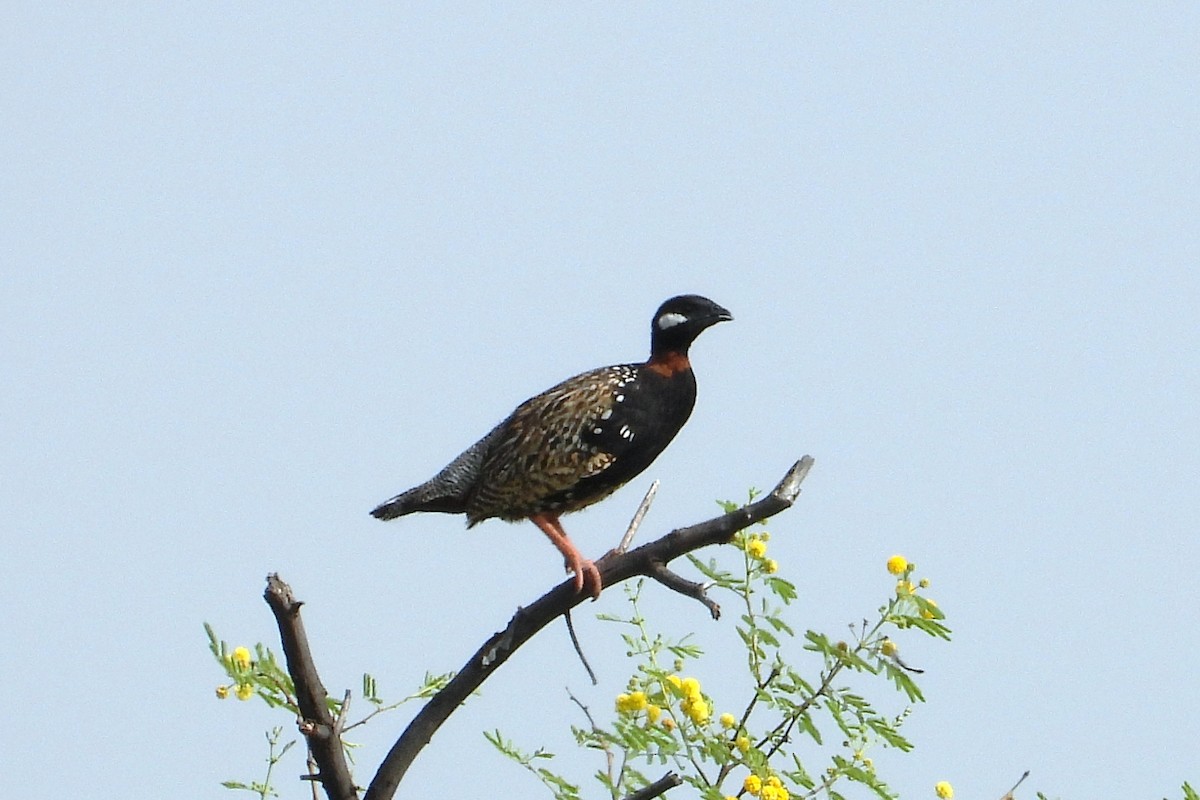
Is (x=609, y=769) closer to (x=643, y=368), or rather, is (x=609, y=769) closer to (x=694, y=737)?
(x=694, y=737)

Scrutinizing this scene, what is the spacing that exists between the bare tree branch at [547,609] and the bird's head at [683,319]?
110 cm

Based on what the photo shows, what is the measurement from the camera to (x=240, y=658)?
192 inches

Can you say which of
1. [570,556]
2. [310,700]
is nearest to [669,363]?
[570,556]

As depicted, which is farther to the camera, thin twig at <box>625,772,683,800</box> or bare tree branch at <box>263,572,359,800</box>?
bare tree branch at <box>263,572,359,800</box>

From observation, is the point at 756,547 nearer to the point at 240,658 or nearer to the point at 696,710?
the point at 696,710

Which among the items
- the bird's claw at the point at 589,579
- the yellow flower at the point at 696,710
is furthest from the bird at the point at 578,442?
the yellow flower at the point at 696,710

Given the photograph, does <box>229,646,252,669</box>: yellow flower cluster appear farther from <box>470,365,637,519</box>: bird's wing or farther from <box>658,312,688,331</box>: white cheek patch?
<box>658,312,688,331</box>: white cheek patch

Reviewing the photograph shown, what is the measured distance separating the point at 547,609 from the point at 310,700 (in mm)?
904

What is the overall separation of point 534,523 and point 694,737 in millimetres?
1591

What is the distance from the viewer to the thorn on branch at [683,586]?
5.00 m

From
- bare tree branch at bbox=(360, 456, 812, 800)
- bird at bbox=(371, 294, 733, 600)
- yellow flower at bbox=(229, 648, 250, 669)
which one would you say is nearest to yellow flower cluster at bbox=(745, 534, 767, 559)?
bare tree branch at bbox=(360, 456, 812, 800)

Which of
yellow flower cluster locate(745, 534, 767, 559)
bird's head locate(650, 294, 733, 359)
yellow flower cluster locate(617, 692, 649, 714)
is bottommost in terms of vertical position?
yellow flower cluster locate(617, 692, 649, 714)

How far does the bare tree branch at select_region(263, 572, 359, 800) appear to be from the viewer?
472 centimetres

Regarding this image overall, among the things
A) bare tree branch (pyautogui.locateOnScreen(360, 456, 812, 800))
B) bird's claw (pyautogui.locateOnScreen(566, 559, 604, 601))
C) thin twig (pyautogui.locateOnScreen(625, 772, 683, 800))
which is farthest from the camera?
bird's claw (pyautogui.locateOnScreen(566, 559, 604, 601))
